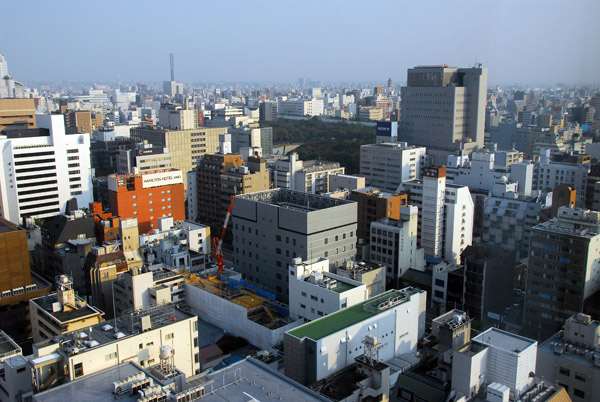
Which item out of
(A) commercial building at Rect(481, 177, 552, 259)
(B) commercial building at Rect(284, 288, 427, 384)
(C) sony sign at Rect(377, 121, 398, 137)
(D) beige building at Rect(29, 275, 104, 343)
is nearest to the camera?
(B) commercial building at Rect(284, 288, 427, 384)

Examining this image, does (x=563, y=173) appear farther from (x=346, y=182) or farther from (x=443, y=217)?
(x=346, y=182)

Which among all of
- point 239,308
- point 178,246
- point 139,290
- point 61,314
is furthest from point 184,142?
point 61,314

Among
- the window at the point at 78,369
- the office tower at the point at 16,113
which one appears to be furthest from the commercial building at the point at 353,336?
the office tower at the point at 16,113

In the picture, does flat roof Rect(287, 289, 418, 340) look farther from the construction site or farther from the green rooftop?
the construction site

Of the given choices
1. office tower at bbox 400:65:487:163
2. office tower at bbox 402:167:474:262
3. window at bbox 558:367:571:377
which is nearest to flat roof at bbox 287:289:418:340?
window at bbox 558:367:571:377

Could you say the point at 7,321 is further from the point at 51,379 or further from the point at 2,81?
the point at 2,81
